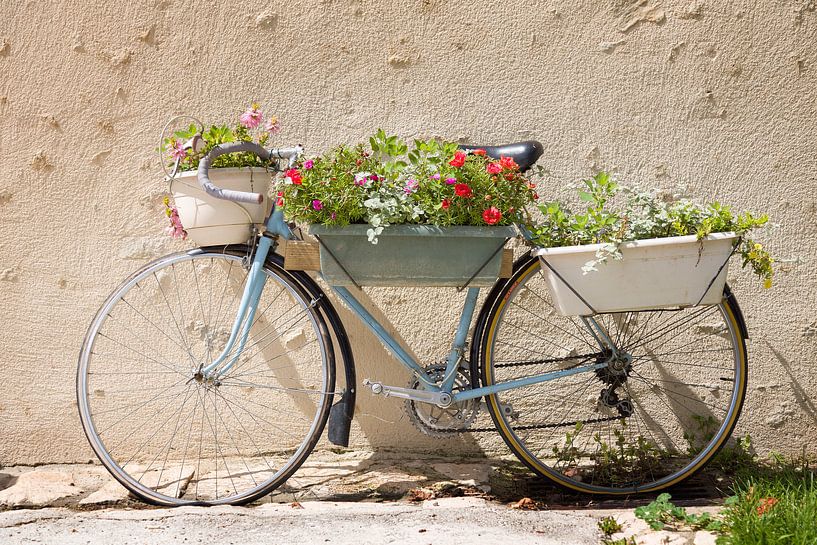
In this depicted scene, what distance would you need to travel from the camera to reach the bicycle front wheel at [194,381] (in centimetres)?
372

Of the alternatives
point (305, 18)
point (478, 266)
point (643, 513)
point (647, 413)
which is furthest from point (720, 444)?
point (305, 18)

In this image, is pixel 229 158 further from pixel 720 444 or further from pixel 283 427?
pixel 720 444

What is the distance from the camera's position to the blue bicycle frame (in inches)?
126

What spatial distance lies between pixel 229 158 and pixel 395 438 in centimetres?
149

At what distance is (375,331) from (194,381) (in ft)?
3.07

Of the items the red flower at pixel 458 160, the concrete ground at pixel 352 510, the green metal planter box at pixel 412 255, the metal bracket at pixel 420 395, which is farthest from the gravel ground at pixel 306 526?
the red flower at pixel 458 160

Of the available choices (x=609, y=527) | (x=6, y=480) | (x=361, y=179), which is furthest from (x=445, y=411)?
(x=6, y=480)

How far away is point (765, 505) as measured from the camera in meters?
2.83

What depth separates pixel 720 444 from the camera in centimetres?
340

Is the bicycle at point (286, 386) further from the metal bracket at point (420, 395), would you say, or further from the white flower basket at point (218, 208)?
the white flower basket at point (218, 208)

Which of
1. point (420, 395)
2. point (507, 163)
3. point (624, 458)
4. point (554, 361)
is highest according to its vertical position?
point (507, 163)

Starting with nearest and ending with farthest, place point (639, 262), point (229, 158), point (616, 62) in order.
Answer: point (639, 262), point (229, 158), point (616, 62)

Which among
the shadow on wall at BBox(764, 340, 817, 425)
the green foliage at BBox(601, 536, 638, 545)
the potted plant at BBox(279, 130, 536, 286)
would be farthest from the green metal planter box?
the shadow on wall at BBox(764, 340, 817, 425)

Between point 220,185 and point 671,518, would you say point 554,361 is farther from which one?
point 220,185
